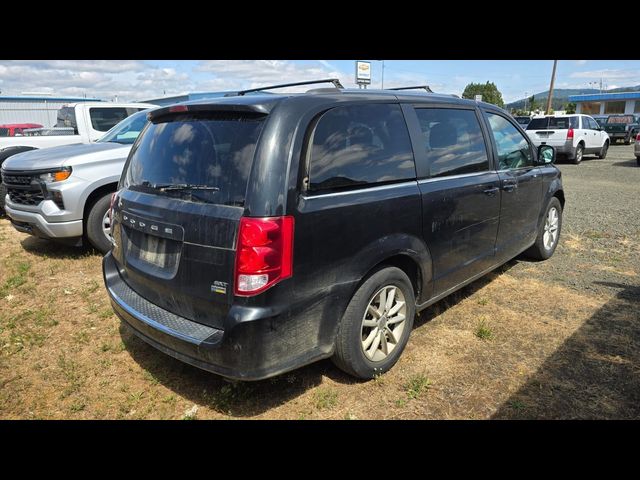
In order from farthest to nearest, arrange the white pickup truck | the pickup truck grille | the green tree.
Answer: the green tree, the white pickup truck, the pickup truck grille

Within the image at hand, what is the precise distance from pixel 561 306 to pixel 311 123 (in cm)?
314

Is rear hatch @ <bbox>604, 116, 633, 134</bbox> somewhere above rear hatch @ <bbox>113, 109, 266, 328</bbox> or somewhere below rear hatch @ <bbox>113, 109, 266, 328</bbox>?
above

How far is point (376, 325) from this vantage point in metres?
3.10

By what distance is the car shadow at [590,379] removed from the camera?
9.28 ft

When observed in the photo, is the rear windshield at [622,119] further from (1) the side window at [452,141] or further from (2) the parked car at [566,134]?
(1) the side window at [452,141]

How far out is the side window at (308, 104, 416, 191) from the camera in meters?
2.67

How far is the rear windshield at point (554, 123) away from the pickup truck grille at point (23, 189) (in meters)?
16.4

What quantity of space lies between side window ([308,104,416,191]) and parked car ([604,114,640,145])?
95.6ft

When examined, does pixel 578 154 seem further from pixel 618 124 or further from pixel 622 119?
pixel 622 119

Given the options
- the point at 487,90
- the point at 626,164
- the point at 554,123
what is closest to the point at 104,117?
the point at 554,123

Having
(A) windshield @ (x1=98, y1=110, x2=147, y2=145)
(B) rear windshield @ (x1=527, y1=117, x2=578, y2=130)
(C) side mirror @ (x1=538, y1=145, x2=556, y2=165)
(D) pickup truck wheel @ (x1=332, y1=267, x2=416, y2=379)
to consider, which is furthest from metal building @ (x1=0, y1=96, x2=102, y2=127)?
(D) pickup truck wheel @ (x1=332, y1=267, x2=416, y2=379)

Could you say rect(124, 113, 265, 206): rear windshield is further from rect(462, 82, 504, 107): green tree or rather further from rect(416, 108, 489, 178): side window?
rect(462, 82, 504, 107): green tree
